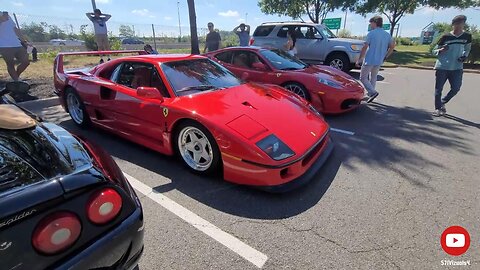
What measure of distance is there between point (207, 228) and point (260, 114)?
4.15 feet

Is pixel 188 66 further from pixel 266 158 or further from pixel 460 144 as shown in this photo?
pixel 460 144

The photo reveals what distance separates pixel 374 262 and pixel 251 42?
9.57m

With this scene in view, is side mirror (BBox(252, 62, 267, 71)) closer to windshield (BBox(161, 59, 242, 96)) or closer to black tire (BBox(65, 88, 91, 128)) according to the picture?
windshield (BBox(161, 59, 242, 96))

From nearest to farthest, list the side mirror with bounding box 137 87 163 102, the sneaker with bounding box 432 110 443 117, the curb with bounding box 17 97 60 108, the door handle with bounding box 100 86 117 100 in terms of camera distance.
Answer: the side mirror with bounding box 137 87 163 102 < the door handle with bounding box 100 86 117 100 < the sneaker with bounding box 432 110 443 117 < the curb with bounding box 17 97 60 108

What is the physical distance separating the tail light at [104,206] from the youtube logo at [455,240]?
220 cm

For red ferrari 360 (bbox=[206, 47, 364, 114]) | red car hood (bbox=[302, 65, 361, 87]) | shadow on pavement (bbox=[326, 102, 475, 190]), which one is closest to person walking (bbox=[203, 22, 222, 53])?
red ferrari 360 (bbox=[206, 47, 364, 114])

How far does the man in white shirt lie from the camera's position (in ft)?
18.8

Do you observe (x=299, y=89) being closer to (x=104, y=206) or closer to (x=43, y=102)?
(x=104, y=206)

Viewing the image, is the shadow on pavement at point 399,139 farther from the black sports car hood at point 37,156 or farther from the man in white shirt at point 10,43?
the man in white shirt at point 10,43

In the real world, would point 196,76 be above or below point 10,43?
below

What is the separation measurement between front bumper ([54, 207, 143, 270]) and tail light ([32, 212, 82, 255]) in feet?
0.22

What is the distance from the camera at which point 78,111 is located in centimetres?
444

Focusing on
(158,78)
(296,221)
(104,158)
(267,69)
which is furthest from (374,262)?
(267,69)

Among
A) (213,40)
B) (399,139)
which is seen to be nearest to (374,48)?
(399,139)
